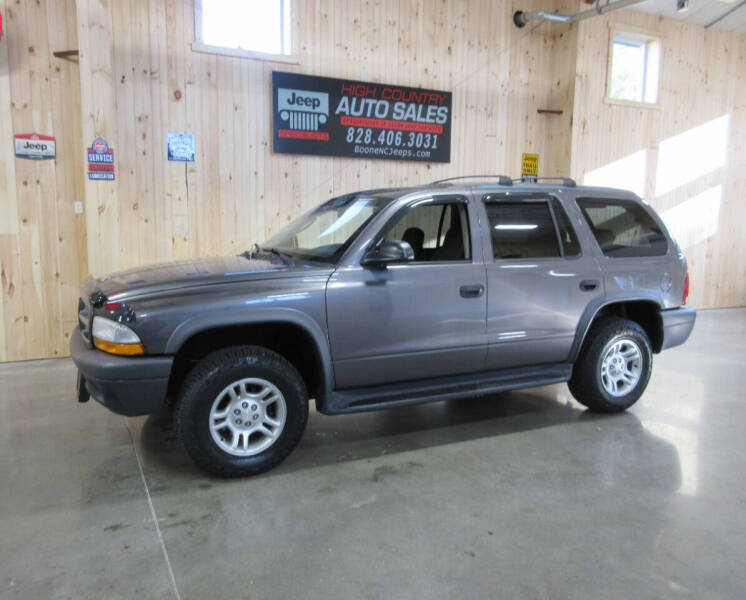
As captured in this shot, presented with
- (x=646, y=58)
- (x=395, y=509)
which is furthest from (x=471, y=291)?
(x=646, y=58)

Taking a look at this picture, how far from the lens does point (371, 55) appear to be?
678 cm

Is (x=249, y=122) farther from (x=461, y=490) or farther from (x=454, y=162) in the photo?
(x=461, y=490)

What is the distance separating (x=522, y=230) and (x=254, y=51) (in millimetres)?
3960

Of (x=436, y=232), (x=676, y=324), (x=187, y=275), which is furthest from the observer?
(x=676, y=324)

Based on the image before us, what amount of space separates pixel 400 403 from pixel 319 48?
185 inches

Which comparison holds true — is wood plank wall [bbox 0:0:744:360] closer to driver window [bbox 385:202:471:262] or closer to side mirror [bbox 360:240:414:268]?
driver window [bbox 385:202:471:262]

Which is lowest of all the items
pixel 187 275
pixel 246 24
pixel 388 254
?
pixel 187 275

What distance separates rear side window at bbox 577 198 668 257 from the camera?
4102mm

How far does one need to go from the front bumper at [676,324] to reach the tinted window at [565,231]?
3.17ft

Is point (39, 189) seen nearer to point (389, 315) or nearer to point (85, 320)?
point (85, 320)

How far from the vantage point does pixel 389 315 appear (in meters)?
3.34

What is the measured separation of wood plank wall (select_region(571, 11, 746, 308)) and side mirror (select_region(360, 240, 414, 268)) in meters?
5.69

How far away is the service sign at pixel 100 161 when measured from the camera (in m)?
5.30

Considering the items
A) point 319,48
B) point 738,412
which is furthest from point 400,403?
point 319,48
